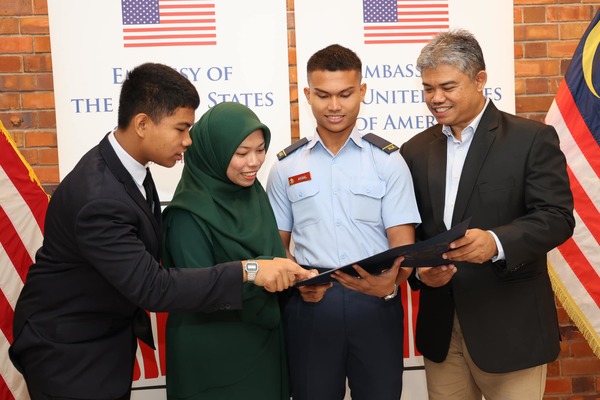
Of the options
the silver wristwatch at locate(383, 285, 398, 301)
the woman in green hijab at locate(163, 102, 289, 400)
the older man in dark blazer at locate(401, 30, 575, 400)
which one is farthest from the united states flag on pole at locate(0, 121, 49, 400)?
the older man in dark blazer at locate(401, 30, 575, 400)

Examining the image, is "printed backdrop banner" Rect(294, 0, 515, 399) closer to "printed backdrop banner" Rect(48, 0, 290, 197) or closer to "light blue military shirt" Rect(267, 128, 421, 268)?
"printed backdrop banner" Rect(48, 0, 290, 197)

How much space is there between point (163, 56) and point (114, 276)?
172 centimetres

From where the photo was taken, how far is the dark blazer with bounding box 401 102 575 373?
2.14 m

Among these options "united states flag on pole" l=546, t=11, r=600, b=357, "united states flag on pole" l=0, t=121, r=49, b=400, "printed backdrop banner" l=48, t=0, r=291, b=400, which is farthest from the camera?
"printed backdrop banner" l=48, t=0, r=291, b=400

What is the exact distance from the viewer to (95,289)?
1.86m

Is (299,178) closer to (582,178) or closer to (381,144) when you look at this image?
(381,144)

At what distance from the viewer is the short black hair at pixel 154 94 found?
1.85 metres

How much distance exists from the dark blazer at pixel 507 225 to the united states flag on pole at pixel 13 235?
1.73 meters

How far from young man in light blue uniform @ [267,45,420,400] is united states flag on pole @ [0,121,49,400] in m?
1.15

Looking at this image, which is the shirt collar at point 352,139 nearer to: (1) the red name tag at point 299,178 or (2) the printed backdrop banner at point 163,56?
(1) the red name tag at point 299,178

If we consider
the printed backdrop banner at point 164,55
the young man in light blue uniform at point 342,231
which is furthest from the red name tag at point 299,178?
the printed backdrop banner at point 164,55

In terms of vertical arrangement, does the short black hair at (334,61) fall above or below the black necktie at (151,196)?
above

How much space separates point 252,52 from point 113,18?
27.5 inches

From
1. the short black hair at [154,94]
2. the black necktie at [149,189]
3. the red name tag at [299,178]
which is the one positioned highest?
the short black hair at [154,94]
